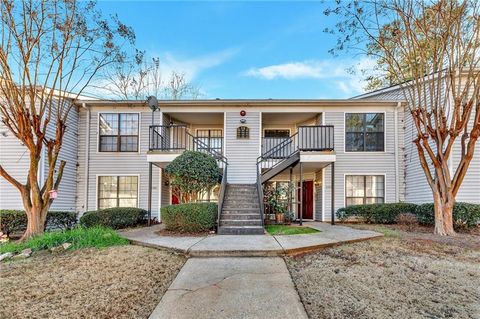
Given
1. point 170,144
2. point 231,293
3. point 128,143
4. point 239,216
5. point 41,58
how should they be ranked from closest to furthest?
point 231,293 < point 41,58 < point 239,216 < point 128,143 < point 170,144

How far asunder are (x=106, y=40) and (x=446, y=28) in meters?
9.73

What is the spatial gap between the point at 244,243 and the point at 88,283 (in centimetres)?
329

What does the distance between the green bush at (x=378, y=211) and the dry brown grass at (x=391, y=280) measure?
12.6 ft

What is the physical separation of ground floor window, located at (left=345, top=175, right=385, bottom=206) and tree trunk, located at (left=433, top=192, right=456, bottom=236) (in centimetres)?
383

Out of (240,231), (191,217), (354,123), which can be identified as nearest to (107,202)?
(191,217)

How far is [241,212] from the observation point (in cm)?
895

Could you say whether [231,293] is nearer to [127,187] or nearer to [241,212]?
[241,212]

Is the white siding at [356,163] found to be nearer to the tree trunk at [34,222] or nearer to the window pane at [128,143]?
the window pane at [128,143]

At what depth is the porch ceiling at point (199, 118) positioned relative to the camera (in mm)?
12452

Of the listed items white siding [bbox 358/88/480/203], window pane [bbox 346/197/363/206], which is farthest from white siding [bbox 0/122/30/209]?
white siding [bbox 358/88/480/203]

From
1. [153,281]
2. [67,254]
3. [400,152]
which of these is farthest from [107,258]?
[400,152]

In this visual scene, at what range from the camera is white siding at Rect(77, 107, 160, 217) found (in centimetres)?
1180

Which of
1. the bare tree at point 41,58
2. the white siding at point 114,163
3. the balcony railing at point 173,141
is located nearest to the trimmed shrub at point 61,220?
the white siding at point 114,163

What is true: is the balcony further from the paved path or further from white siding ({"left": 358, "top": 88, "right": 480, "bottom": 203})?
white siding ({"left": 358, "top": 88, "right": 480, "bottom": 203})
